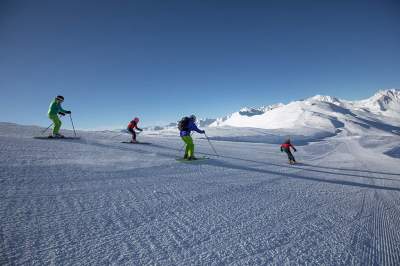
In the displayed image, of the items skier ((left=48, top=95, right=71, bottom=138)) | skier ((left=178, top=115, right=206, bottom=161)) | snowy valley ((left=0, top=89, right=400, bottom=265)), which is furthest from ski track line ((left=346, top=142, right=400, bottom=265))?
skier ((left=48, top=95, right=71, bottom=138))

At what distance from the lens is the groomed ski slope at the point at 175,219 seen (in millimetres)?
2734

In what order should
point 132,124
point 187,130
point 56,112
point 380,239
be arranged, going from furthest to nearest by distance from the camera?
point 132,124 → point 56,112 → point 187,130 → point 380,239

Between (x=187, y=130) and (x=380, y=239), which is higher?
(x=187, y=130)

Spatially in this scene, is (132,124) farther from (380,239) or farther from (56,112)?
(380,239)

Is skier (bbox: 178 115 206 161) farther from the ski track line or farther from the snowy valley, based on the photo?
the ski track line

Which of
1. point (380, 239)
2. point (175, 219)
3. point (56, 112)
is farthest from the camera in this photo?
point (56, 112)

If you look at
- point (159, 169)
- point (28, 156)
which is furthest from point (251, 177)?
point (28, 156)

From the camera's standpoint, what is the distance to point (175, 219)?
3.72 m

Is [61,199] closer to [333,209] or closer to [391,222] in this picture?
[333,209]

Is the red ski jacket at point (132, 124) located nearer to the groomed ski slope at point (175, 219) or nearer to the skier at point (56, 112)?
the skier at point (56, 112)

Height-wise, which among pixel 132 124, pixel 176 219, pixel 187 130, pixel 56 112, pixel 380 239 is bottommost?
pixel 380 239

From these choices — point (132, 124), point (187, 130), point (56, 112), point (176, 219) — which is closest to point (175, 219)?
point (176, 219)

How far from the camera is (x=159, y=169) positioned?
7453mm

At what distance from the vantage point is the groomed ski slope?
2.73 m
